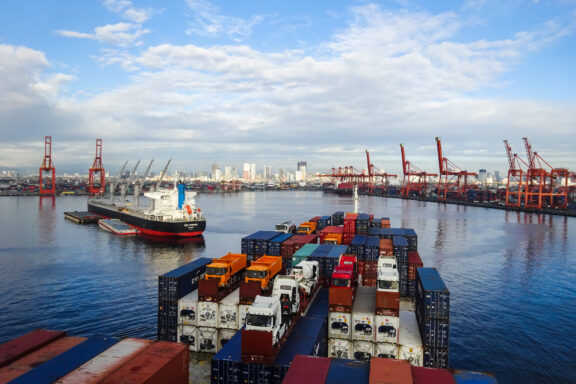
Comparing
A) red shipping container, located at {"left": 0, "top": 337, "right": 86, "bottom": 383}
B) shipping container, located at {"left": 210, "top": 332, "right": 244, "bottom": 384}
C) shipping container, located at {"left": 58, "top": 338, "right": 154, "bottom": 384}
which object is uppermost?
shipping container, located at {"left": 58, "top": 338, "right": 154, "bottom": 384}

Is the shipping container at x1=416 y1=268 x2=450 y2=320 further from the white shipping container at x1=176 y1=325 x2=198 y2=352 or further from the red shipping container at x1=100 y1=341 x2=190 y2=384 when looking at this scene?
the white shipping container at x1=176 y1=325 x2=198 y2=352

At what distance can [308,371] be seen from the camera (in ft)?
41.4

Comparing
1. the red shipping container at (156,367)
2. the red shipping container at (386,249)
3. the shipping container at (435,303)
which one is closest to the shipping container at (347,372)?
the red shipping container at (156,367)

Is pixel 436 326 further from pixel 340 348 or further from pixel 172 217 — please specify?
pixel 172 217

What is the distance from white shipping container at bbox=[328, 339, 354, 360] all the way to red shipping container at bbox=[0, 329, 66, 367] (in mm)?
13053

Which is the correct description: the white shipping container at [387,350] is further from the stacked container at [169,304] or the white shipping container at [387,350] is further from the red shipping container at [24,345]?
the red shipping container at [24,345]

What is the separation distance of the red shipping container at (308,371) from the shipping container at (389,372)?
162cm

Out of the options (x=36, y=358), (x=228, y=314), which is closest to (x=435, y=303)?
(x=228, y=314)

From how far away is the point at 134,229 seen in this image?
70875mm

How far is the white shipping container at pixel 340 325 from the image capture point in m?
19.8

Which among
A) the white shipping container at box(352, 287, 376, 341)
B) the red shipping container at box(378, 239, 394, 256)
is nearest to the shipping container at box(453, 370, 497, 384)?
the white shipping container at box(352, 287, 376, 341)

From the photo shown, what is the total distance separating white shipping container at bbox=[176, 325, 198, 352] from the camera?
70.2 ft

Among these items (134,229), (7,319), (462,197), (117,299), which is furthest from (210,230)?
(462,197)

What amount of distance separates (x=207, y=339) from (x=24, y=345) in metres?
9.52
